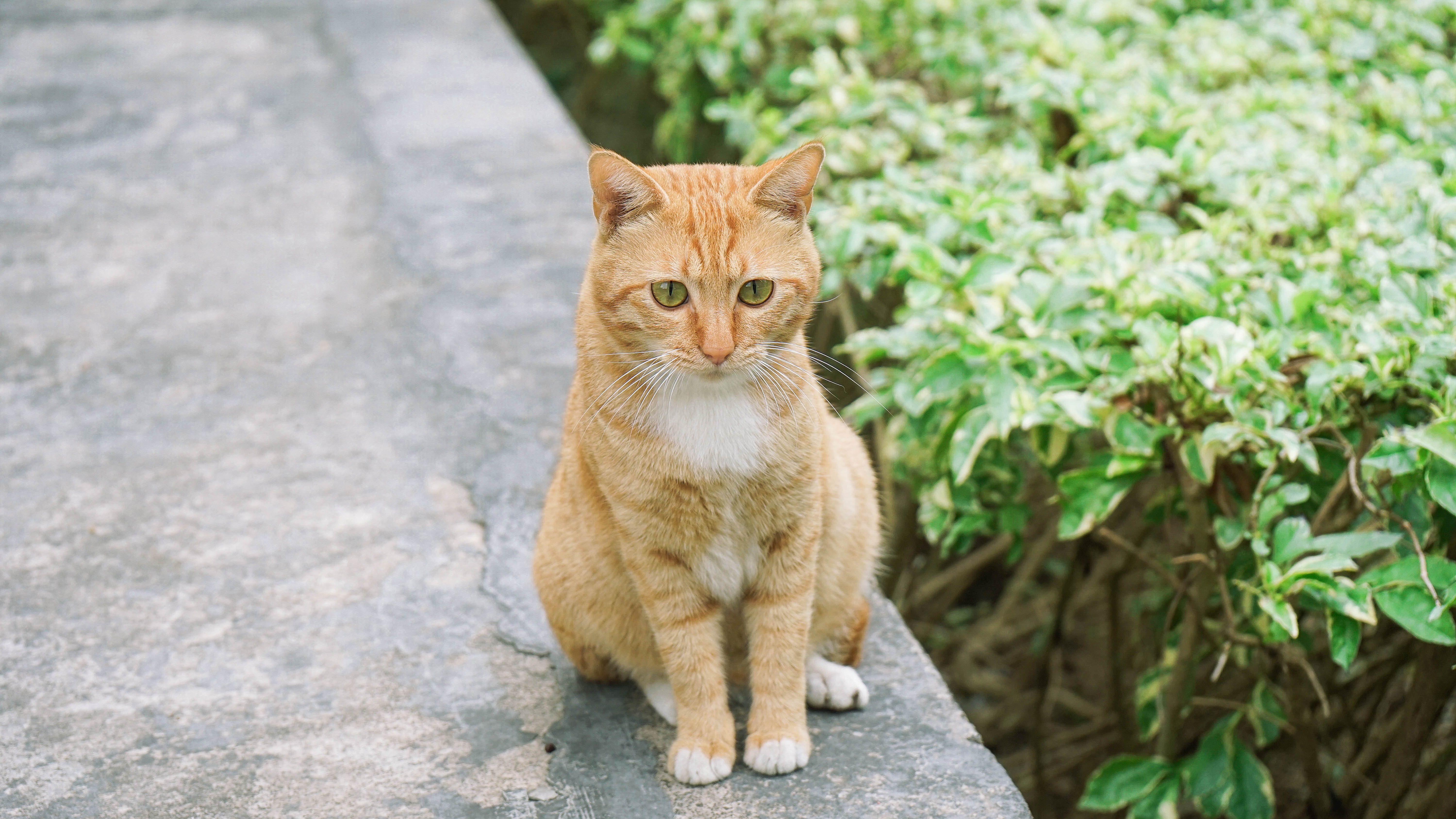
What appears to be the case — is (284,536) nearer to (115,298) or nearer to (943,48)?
(115,298)

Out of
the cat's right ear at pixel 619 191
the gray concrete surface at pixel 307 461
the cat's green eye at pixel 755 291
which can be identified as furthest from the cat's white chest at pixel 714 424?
the gray concrete surface at pixel 307 461

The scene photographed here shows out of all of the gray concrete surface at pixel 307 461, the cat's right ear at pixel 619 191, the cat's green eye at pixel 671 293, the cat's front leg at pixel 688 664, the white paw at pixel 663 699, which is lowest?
the gray concrete surface at pixel 307 461

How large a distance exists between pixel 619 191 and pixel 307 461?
1.31 m

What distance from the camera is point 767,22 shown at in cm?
388

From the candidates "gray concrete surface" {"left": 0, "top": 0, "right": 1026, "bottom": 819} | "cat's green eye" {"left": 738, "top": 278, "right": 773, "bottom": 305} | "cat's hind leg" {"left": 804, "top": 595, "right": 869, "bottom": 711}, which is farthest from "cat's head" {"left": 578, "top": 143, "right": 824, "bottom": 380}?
"gray concrete surface" {"left": 0, "top": 0, "right": 1026, "bottom": 819}

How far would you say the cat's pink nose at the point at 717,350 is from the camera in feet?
5.69

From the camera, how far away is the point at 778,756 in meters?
1.87

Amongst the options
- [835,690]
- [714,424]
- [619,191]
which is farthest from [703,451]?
[835,690]

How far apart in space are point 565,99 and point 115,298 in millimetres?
3801

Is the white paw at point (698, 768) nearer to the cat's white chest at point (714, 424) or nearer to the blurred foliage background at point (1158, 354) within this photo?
the cat's white chest at point (714, 424)

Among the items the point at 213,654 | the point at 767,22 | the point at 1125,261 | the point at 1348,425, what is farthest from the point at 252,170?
the point at 1348,425

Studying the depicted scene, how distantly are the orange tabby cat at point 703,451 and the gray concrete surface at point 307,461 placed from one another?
0.51 feet

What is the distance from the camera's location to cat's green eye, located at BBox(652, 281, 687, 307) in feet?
5.84

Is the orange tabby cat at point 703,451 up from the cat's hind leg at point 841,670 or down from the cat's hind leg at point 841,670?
up
